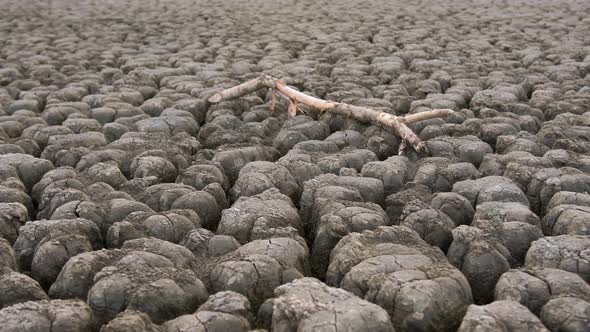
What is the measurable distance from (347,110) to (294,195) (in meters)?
1.35

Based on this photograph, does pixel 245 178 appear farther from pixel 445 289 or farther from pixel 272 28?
pixel 272 28

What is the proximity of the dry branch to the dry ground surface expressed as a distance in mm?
87

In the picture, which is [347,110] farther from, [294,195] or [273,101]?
[294,195]

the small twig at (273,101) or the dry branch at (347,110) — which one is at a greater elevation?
the dry branch at (347,110)

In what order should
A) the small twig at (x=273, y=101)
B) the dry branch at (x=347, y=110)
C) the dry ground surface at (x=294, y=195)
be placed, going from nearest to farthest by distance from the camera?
1. the dry ground surface at (x=294, y=195)
2. the dry branch at (x=347, y=110)
3. the small twig at (x=273, y=101)

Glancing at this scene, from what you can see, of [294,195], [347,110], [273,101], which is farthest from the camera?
[273,101]

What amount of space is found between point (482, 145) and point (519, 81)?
7.03 ft

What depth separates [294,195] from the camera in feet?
12.8

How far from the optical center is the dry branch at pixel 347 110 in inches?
177

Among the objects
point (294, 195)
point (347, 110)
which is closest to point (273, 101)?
point (347, 110)

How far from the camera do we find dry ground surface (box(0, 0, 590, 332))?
255 centimetres

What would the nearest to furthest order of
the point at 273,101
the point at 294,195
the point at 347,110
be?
the point at 294,195 → the point at 347,110 → the point at 273,101

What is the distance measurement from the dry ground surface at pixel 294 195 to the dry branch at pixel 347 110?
0.09 meters

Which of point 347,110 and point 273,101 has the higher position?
point 347,110
